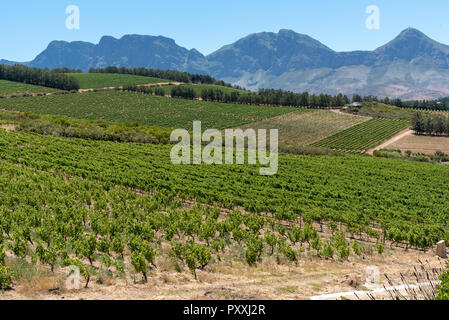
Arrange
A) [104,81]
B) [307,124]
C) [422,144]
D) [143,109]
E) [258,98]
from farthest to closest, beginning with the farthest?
[104,81]
[258,98]
[143,109]
[307,124]
[422,144]

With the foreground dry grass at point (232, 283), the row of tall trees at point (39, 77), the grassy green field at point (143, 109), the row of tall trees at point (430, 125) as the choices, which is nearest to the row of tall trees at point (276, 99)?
the grassy green field at point (143, 109)

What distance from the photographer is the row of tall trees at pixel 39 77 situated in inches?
6348

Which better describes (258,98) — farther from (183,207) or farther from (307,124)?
(183,207)

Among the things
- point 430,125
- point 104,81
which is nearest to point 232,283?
point 430,125

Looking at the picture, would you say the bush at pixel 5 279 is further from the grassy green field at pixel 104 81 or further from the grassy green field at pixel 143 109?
the grassy green field at pixel 104 81

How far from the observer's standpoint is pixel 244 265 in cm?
1703

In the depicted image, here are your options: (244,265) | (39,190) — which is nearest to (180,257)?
(244,265)

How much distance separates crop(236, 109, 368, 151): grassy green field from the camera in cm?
10525

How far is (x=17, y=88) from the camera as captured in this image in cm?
14750

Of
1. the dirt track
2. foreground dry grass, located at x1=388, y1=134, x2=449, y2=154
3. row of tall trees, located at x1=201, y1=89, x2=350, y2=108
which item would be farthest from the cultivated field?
row of tall trees, located at x1=201, y1=89, x2=350, y2=108

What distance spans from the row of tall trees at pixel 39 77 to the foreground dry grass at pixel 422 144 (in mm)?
142602

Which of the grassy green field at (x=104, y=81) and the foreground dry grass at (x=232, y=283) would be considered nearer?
the foreground dry grass at (x=232, y=283)

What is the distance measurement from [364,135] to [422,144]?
649 inches
